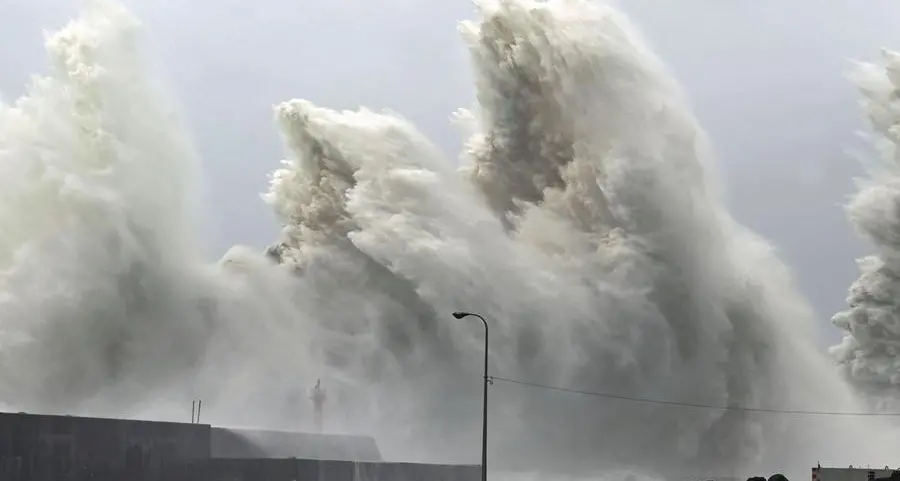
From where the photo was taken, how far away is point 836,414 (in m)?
59.8

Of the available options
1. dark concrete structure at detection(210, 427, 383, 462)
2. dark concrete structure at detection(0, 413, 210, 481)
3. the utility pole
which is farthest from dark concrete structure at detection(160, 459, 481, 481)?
the utility pole

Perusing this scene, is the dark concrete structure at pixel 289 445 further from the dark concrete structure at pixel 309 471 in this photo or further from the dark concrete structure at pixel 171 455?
the dark concrete structure at pixel 309 471

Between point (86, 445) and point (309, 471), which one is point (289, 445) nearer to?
point (309, 471)

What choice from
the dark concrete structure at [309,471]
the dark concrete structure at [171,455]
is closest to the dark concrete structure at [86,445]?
the dark concrete structure at [171,455]

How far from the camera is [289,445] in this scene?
50188 millimetres

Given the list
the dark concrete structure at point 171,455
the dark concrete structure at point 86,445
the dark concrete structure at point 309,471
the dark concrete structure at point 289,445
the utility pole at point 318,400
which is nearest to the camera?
the dark concrete structure at point 86,445

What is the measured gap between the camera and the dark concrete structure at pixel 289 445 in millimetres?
46094

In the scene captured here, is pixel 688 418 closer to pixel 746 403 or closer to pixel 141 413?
pixel 746 403

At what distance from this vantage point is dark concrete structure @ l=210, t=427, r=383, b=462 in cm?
4609

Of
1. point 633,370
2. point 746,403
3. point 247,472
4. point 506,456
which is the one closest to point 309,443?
point 247,472

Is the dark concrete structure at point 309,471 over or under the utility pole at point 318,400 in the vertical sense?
under

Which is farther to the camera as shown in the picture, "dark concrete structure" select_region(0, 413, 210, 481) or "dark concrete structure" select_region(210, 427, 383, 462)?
"dark concrete structure" select_region(210, 427, 383, 462)

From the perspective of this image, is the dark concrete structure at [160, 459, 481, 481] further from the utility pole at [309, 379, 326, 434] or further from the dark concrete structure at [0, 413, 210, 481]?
the utility pole at [309, 379, 326, 434]

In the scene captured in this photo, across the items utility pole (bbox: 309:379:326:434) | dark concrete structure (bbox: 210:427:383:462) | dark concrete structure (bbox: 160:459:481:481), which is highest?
utility pole (bbox: 309:379:326:434)
